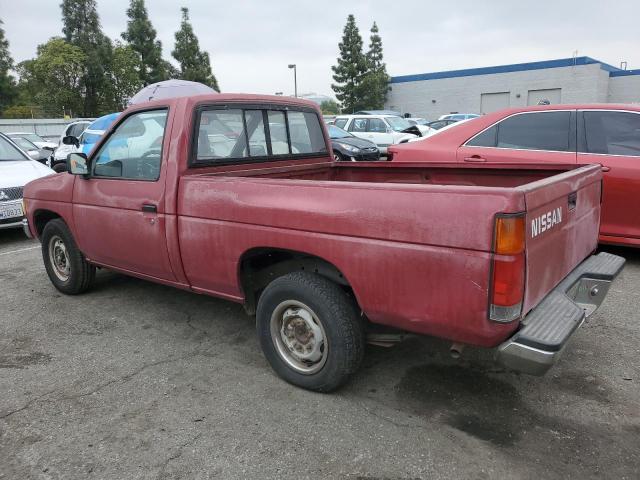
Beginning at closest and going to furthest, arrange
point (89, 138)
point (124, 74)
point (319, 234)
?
point (319, 234)
point (89, 138)
point (124, 74)

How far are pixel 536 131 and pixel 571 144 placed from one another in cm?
40

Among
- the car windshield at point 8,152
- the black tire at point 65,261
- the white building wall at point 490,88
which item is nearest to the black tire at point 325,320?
the black tire at point 65,261

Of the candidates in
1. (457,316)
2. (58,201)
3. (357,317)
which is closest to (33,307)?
(58,201)

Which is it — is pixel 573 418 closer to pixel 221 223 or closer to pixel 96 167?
pixel 221 223

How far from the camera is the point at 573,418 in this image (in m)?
2.74

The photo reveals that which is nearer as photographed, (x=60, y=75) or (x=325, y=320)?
(x=325, y=320)

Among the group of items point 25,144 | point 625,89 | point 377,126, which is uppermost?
point 625,89

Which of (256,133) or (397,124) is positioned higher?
(397,124)

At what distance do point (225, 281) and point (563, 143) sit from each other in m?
4.01

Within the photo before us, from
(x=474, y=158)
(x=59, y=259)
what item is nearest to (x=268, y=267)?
(x=59, y=259)

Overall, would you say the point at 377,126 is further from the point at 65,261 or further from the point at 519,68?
the point at 519,68

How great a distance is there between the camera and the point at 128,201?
3.77 m

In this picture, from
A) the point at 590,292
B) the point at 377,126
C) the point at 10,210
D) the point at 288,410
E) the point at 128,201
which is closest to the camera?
the point at 288,410

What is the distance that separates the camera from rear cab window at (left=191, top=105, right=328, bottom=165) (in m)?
3.61
